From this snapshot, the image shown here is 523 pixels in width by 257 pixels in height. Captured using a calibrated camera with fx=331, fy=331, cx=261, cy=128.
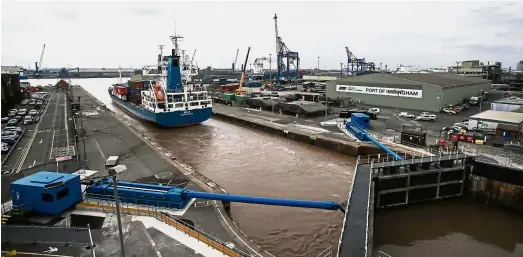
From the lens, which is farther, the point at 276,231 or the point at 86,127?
the point at 86,127

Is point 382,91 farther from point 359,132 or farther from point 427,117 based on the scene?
point 359,132

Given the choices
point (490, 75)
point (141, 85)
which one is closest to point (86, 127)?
point (141, 85)

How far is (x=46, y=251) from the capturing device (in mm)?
12750

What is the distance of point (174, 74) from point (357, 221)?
131 feet

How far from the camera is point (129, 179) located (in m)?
21.8

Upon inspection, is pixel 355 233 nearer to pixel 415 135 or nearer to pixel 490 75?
pixel 415 135

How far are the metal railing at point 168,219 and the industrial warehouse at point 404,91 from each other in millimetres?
46088

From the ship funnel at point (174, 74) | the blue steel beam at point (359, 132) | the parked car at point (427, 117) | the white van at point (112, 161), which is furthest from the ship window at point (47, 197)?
the parked car at point (427, 117)

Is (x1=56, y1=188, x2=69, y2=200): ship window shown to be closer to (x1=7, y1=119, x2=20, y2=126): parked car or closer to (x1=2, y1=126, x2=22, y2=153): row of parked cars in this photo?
(x1=2, y1=126, x2=22, y2=153): row of parked cars

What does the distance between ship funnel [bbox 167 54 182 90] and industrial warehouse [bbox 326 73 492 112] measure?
30.4 m

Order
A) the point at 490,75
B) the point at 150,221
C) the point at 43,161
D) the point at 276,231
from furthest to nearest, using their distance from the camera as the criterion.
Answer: the point at 490,75 → the point at 43,161 → the point at 276,231 → the point at 150,221

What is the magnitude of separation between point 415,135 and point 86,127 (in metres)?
38.2

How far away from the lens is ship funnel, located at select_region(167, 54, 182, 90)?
47688 millimetres

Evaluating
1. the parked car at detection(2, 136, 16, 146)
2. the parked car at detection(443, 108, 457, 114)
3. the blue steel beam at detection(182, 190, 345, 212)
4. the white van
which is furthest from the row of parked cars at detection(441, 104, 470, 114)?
the parked car at detection(2, 136, 16, 146)
